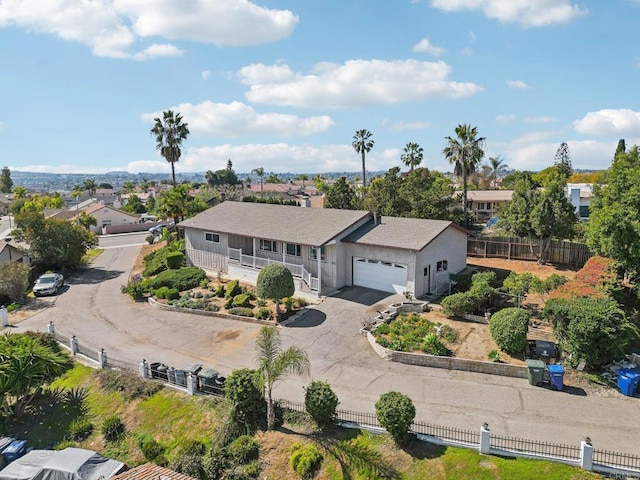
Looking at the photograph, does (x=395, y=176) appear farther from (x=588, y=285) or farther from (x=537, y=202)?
(x=588, y=285)

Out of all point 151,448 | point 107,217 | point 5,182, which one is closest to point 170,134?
point 107,217

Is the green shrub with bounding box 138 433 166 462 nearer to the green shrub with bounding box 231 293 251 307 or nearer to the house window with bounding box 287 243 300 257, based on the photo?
the green shrub with bounding box 231 293 251 307

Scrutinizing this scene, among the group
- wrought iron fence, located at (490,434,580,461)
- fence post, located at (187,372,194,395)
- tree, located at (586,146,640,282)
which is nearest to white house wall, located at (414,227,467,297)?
tree, located at (586,146,640,282)

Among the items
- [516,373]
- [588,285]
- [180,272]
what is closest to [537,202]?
[588,285]

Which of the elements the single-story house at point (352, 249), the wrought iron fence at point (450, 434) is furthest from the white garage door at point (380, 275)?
the wrought iron fence at point (450, 434)

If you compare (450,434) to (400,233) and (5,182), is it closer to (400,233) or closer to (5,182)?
(400,233)
